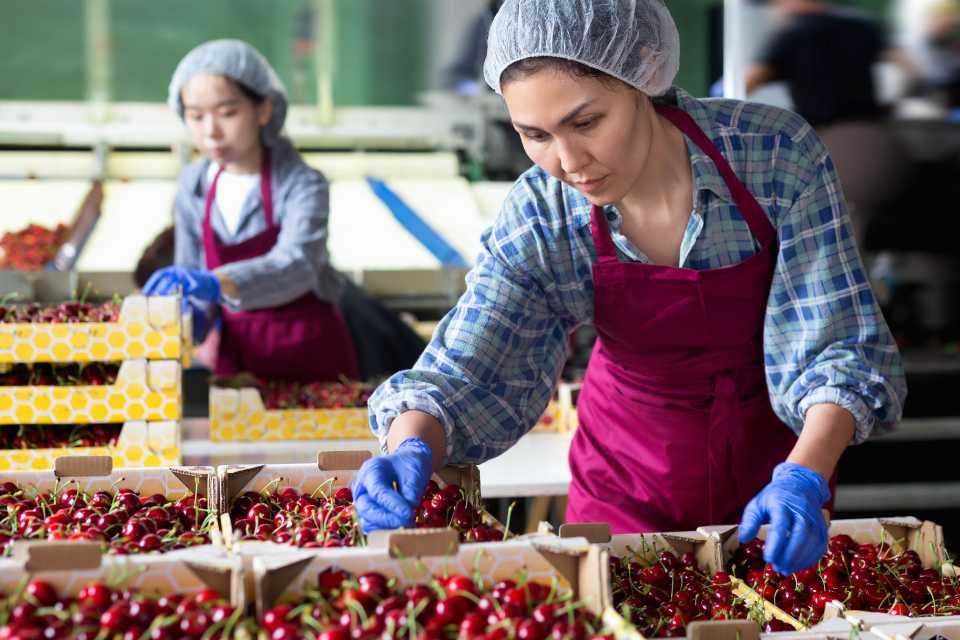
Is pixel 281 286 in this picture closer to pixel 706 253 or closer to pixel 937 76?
pixel 706 253

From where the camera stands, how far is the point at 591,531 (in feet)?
6.26

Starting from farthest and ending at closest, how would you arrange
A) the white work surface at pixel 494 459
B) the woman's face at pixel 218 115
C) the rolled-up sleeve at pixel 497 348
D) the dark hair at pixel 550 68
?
the woman's face at pixel 218 115
the white work surface at pixel 494 459
the rolled-up sleeve at pixel 497 348
the dark hair at pixel 550 68

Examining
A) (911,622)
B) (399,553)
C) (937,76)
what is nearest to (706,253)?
(911,622)

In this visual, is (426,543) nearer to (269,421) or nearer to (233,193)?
(269,421)

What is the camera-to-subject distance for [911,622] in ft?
5.31

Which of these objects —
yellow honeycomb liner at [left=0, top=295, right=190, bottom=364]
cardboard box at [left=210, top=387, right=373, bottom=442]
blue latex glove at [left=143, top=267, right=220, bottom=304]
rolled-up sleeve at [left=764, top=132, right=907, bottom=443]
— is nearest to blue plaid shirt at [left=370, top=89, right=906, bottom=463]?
rolled-up sleeve at [left=764, top=132, right=907, bottom=443]

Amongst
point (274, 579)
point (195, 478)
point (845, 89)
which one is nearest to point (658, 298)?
point (195, 478)

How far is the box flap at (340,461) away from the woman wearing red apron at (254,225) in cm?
165

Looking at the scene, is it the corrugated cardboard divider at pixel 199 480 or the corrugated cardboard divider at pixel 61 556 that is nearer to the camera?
the corrugated cardboard divider at pixel 61 556

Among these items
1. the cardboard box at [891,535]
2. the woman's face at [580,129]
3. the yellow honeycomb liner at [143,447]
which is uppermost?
the woman's face at [580,129]

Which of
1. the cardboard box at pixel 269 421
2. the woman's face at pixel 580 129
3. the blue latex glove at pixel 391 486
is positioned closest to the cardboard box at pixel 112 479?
the blue latex glove at pixel 391 486

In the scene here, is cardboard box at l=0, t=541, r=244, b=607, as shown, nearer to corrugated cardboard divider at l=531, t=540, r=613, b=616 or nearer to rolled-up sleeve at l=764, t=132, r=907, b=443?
corrugated cardboard divider at l=531, t=540, r=613, b=616

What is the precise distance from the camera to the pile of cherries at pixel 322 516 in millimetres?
1771

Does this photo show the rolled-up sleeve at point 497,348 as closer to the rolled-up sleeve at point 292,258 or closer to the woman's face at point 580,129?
the woman's face at point 580,129
